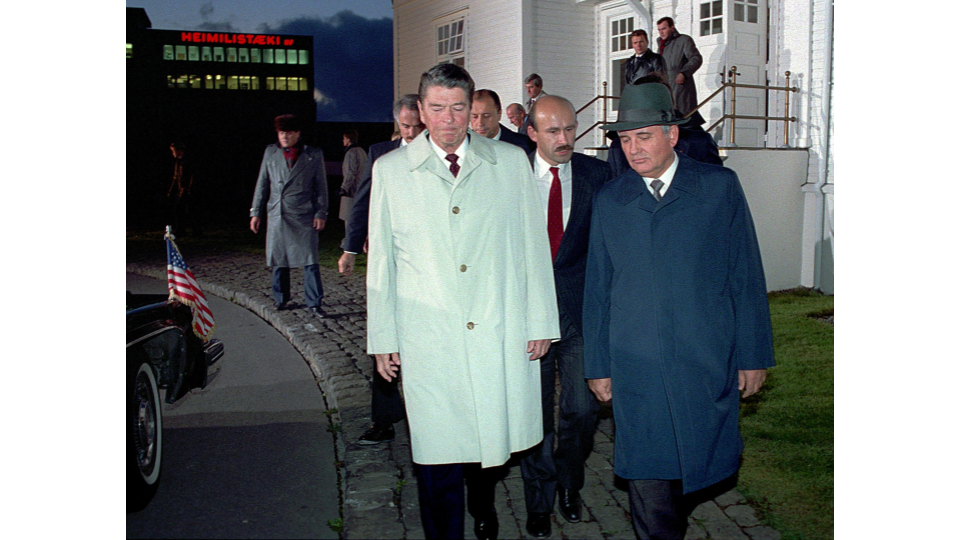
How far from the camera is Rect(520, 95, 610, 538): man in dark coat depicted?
4.35 meters

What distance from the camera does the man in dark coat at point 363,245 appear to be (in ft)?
18.5

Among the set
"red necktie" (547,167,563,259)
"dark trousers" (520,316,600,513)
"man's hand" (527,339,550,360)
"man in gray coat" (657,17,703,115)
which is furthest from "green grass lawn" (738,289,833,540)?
"man in gray coat" (657,17,703,115)

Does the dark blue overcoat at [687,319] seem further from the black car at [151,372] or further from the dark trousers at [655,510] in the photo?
the black car at [151,372]

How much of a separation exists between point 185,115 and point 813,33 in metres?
53.6

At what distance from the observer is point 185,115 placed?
2341 inches

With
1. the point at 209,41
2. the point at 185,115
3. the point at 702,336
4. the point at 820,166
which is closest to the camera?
the point at 702,336

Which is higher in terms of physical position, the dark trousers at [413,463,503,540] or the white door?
the white door

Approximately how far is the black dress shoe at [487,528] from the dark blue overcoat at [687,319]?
31.6 inches

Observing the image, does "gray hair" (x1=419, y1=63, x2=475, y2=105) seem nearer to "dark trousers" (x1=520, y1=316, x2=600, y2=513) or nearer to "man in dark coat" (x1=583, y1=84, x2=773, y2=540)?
"man in dark coat" (x1=583, y1=84, x2=773, y2=540)

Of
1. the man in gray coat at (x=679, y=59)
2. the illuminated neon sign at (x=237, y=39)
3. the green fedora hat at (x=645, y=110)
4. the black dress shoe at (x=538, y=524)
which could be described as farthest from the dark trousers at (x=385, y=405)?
the illuminated neon sign at (x=237, y=39)

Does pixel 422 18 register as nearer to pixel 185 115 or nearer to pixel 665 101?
pixel 665 101

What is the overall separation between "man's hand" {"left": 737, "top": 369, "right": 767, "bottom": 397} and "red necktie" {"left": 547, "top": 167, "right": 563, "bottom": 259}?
1.14 metres
